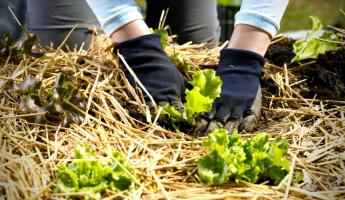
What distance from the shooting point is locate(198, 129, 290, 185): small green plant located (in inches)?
40.5

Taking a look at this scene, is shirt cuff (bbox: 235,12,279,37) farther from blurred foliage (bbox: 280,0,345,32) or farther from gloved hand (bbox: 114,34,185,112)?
blurred foliage (bbox: 280,0,345,32)

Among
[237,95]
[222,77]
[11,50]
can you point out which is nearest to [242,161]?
[237,95]

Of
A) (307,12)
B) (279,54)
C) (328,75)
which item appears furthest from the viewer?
(307,12)

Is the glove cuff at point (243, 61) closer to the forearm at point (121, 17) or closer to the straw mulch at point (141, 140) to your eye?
the straw mulch at point (141, 140)

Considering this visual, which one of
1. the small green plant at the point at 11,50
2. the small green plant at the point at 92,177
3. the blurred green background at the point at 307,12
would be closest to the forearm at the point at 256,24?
the small green plant at the point at 92,177

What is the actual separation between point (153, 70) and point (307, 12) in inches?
143

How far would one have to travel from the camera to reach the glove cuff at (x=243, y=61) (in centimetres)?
147

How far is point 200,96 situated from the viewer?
50.2 inches

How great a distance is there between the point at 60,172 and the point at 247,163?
0.42m

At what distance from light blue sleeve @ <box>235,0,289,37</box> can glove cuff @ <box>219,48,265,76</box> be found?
9 centimetres

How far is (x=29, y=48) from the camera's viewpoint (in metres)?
1.66

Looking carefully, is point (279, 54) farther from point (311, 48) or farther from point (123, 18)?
point (123, 18)

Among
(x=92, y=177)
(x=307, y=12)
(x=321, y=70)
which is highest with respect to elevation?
(x=307, y=12)

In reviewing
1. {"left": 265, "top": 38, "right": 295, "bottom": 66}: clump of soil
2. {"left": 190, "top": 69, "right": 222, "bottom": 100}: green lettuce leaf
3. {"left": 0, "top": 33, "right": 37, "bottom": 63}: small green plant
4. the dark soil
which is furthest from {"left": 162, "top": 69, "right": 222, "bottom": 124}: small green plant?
{"left": 0, "top": 33, "right": 37, "bottom": 63}: small green plant
